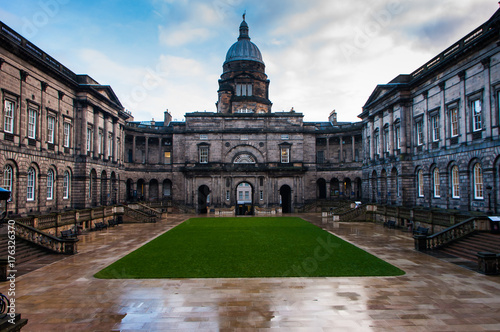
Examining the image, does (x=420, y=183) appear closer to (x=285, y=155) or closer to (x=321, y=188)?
(x=285, y=155)

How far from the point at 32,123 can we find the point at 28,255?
12491 millimetres

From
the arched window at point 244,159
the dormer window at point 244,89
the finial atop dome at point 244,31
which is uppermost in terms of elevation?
the finial atop dome at point 244,31

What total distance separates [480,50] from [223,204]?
1416 inches

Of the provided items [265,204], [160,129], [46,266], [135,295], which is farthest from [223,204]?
[135,295]

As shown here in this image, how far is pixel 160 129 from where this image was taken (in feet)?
175

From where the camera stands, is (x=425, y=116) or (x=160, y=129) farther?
(x=160, y=129)

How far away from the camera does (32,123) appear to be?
25844 millimetres

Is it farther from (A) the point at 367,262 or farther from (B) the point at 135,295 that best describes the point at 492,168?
(B) the point at 135,295

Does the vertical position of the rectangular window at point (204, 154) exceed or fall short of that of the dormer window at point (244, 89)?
it falls short

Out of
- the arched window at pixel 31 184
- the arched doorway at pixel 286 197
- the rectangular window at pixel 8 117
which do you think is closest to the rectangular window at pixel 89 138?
the arched window at pixel 31 184

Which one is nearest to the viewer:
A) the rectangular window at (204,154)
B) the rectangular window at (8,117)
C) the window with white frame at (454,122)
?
the rectangular window at (8,117)

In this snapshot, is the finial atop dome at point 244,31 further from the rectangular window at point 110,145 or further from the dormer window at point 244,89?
the rectangular window at point 110,145

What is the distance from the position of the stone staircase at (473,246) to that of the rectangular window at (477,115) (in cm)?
871

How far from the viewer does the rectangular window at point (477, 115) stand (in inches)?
936
